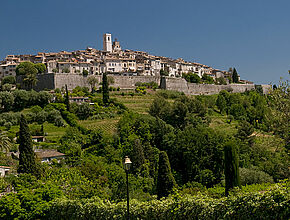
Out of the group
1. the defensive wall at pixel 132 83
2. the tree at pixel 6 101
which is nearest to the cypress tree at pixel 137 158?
the tree at pixel 6 101

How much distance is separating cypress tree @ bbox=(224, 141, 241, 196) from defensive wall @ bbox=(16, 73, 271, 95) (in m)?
54.0

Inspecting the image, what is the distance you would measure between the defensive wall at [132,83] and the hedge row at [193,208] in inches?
2106

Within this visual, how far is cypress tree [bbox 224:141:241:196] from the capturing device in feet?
63.1

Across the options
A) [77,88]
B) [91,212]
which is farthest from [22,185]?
[77,88]

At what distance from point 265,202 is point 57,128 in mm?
38142

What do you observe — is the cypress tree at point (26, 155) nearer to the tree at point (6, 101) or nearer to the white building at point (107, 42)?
the tree at point (6, 101)

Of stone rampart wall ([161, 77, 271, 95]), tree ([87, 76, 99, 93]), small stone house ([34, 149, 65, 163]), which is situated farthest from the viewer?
stone rampart wall ([161, 77, 271, 95])

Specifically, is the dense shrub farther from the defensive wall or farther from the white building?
the white building

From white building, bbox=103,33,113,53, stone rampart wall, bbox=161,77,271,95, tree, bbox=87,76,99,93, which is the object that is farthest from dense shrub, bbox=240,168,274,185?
Answer: white building, bbox=103,33,113,53

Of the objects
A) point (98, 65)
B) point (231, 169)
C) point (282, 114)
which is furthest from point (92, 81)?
point (282, 114)

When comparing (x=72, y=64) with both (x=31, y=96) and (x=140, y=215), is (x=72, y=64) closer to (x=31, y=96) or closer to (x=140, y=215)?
(x=31, y=96)

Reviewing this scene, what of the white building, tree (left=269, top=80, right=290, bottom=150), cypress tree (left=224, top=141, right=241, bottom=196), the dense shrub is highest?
the white building

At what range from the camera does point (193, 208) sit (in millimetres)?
12984

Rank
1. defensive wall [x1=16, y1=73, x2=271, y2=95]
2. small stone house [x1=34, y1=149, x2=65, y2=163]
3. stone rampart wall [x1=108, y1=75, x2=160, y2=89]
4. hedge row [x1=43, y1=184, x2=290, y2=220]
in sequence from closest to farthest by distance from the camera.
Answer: hedge row [x1=43, y1=184, x2=290, y2=220]
small stone house [x1=34, y1=149, x2=65, y2=163]
defensive wall [x1=16, y1=73, x2=271, y2=95]
stone rampart wall [x1=108, y1=75, x2=160, y2=89]
